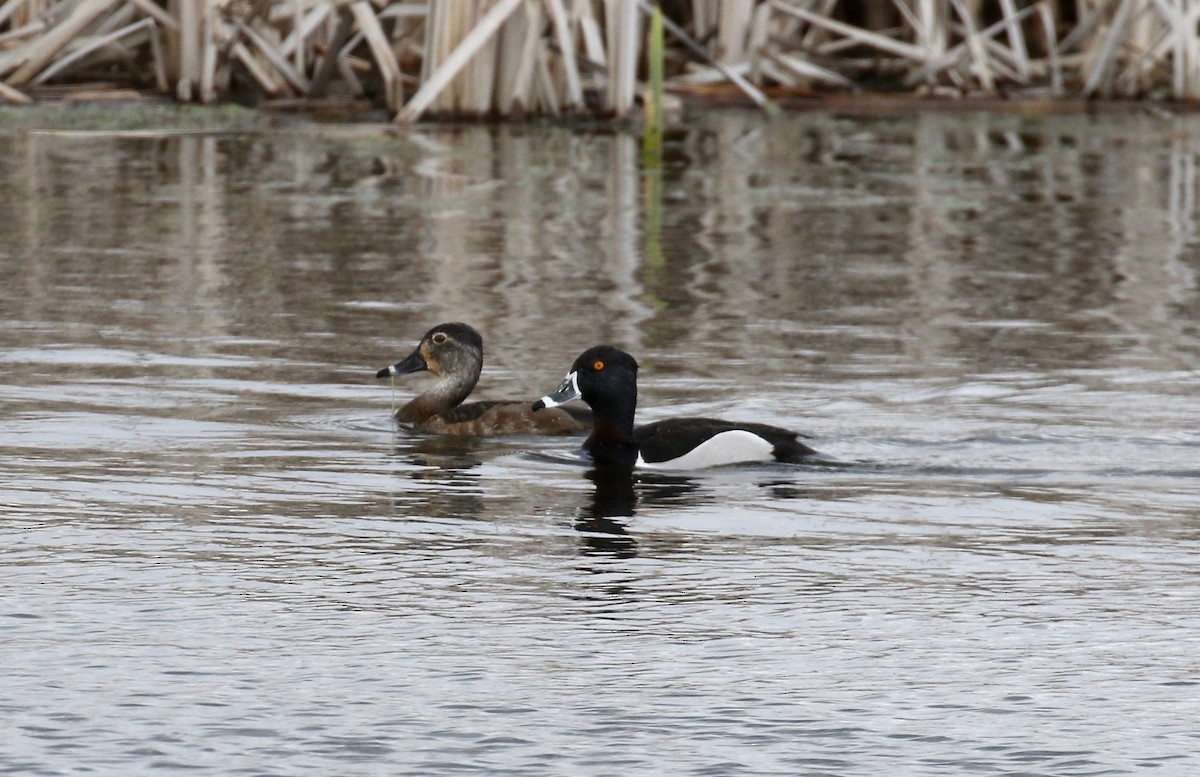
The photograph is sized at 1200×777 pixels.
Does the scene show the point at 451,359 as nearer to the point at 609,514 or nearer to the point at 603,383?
the point at 603,383

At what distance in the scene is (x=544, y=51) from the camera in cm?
2286

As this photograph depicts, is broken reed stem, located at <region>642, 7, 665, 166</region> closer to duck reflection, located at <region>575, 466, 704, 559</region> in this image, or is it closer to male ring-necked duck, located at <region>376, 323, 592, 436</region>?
male ring-necked duck, located at <region>376, 323, 592, 436</region>

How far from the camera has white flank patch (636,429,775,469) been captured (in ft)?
30.0

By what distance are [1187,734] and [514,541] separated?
274 cm

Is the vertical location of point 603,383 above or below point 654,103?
below

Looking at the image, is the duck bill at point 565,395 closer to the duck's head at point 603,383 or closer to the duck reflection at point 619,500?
the duck's head at point 603,383

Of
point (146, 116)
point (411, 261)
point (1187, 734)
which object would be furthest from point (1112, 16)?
point (1187, 734)

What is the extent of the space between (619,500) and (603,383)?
103 cm

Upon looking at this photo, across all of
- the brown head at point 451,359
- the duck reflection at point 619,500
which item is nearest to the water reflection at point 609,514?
the duck reflection at point 619,500

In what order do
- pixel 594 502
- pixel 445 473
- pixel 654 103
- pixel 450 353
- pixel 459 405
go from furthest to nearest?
1. pixel 654 103
2. pixel 450 353
3. pixel 459 405
4. pixel 445 473
5. pixel 594 502

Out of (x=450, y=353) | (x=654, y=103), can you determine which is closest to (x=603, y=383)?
(x=450, y=353)

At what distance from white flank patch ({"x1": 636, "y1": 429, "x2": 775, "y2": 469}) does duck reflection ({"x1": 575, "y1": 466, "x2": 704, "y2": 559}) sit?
12cm

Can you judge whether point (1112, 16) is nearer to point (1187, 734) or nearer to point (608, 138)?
point (608, 138)

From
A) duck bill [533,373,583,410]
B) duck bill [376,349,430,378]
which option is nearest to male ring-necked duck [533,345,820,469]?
duck bill [533,373,583,410]
